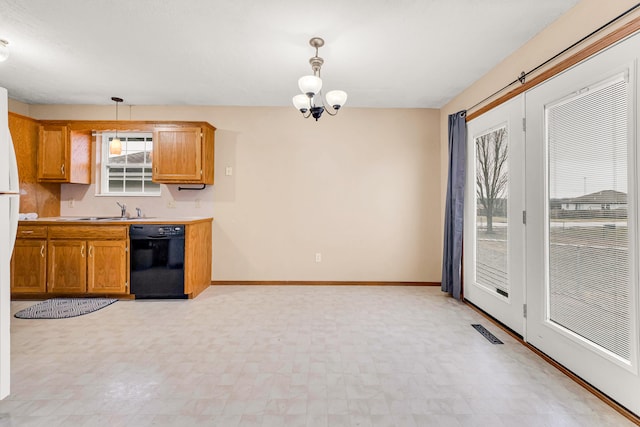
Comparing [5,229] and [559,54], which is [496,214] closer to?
[559,54]

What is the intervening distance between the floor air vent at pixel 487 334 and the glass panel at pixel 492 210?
0.38 m

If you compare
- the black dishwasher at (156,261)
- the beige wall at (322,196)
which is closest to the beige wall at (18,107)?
the beige wall at (322,196)

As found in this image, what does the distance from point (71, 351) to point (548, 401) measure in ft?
10.9

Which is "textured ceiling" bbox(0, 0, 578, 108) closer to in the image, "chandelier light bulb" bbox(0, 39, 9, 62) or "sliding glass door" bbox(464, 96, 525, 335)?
"chandelier light bulb" bbox(0, 39, 9, 62)

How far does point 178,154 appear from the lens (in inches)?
156

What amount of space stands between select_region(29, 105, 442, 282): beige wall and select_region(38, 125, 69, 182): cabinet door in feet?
2.89

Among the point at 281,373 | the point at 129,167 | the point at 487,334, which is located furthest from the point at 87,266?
the point at 487,334

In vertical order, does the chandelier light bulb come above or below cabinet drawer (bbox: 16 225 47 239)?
above

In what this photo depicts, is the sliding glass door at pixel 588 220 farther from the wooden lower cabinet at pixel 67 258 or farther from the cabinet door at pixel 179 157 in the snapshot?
the wooden lower cabinet at pixel 67 258

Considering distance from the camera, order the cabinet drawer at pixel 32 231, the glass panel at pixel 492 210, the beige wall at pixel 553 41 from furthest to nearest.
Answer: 1. the cabinet drawer at pixel 32 231
2. the glass panel at pixel 492 210
3. the beige wall at pixel 553 41

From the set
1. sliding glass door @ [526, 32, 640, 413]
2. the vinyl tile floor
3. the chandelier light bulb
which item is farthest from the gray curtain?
the chandelier light bulb

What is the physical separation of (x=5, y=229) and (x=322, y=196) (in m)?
3.22

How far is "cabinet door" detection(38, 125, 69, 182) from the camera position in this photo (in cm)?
393

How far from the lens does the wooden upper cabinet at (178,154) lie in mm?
3949
